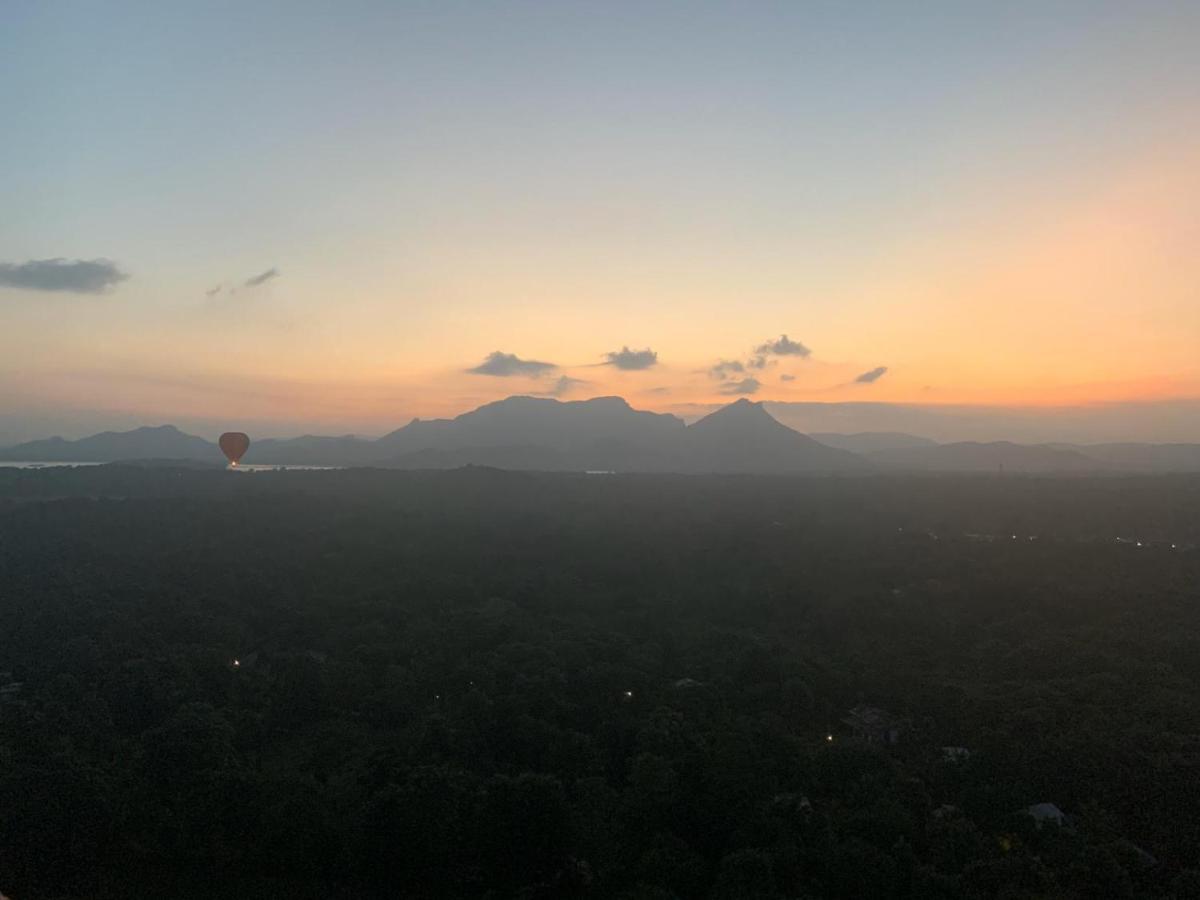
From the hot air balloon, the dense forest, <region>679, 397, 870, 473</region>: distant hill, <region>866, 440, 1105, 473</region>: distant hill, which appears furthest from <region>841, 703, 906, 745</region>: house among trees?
<region>866, 440, 1105, 473</region>: distant hill

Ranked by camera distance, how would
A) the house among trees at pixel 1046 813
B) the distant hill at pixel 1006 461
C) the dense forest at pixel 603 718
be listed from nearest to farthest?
the dense forest at pixel 603 718
the house among trees at pixel 1046 813
the distant hill at pixel 1006 461

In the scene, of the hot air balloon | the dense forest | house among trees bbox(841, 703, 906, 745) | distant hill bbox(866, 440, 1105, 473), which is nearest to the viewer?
the dense forest

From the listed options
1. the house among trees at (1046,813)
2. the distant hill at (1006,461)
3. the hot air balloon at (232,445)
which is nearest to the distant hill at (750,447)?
the distant hill at (1006,461)

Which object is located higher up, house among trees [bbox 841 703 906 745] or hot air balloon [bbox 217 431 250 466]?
hot air balloon [bbox 217 431 250 466]

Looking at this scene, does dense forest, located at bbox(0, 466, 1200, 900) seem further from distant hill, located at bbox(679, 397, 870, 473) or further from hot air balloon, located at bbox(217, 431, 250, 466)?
Result: distant hill, located at bbox(679, 397, 870, 473)

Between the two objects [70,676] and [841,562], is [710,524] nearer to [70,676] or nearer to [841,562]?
[841,562]

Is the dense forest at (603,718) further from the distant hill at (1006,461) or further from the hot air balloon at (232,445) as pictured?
the distant hill at (1006,461)
